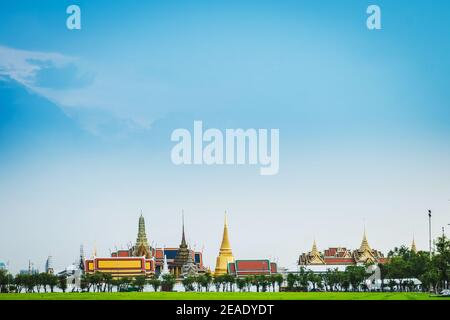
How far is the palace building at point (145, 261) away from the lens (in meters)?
59.6

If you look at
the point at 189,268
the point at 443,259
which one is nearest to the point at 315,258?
the point at 189,268

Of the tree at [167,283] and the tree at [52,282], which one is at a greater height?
the tree at [52,282]

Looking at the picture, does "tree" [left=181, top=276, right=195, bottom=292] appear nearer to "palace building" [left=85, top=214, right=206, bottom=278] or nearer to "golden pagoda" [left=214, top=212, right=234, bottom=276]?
"palace building" [left=85, top=214, right=206, bottom=278]

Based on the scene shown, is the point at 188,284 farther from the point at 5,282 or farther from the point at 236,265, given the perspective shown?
the point at 5,282

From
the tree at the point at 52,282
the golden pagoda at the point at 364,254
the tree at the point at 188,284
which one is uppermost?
the golden pagoda at the point at 364,254

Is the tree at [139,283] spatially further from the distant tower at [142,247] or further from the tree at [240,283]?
the distant tower at [142,247]

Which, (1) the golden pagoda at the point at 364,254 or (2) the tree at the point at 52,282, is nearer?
(2) the tree at the point at 52,282

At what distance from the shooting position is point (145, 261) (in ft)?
201

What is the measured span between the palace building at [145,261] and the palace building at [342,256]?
8.37m

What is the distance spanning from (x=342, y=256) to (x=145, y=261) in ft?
56.7

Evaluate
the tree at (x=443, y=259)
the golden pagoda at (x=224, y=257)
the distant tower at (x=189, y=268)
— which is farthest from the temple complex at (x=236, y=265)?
the tree at (x=443, y=259)

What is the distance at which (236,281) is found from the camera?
177 feet

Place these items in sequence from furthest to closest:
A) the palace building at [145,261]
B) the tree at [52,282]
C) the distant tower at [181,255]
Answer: the distant tower at [181,255]
the palace building at [145,261]
the tree at [52,282]
